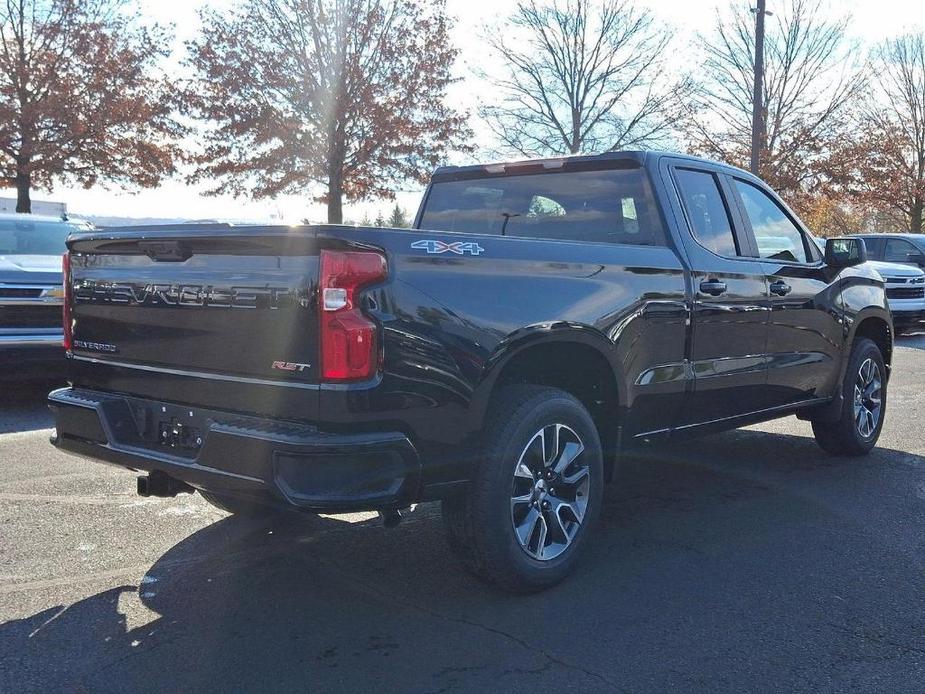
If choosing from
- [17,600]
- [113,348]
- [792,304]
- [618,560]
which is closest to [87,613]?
[17,600]

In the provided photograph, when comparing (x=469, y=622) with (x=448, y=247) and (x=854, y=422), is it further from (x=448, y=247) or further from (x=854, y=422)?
(x=854, y=422)

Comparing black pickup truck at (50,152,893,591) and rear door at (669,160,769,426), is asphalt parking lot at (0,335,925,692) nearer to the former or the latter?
black pickup truck at (50,152,893,591)

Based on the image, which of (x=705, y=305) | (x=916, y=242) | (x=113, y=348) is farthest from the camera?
(x=916, y=242)

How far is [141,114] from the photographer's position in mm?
21984

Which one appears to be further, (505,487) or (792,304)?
(792,304)

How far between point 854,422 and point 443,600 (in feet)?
12.3

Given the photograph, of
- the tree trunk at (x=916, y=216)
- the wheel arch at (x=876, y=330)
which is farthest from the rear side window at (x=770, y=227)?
the tree trunk at (x=916, y=216)

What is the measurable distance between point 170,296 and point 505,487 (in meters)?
1.49

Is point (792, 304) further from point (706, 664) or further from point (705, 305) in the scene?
point (706, 664)

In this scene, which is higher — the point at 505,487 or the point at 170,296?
the point at 170,296

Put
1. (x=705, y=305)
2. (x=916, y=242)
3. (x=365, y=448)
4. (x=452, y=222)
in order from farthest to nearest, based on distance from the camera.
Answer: (x=916, y=242), (x=452, y=222), (x=705, y=305), (x=365, y=448)

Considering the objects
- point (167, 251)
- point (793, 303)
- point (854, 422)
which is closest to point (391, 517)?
point (167, 251)

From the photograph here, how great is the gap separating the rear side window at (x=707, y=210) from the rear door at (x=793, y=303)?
0.22 m

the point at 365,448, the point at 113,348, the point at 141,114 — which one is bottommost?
the point at 365,448
